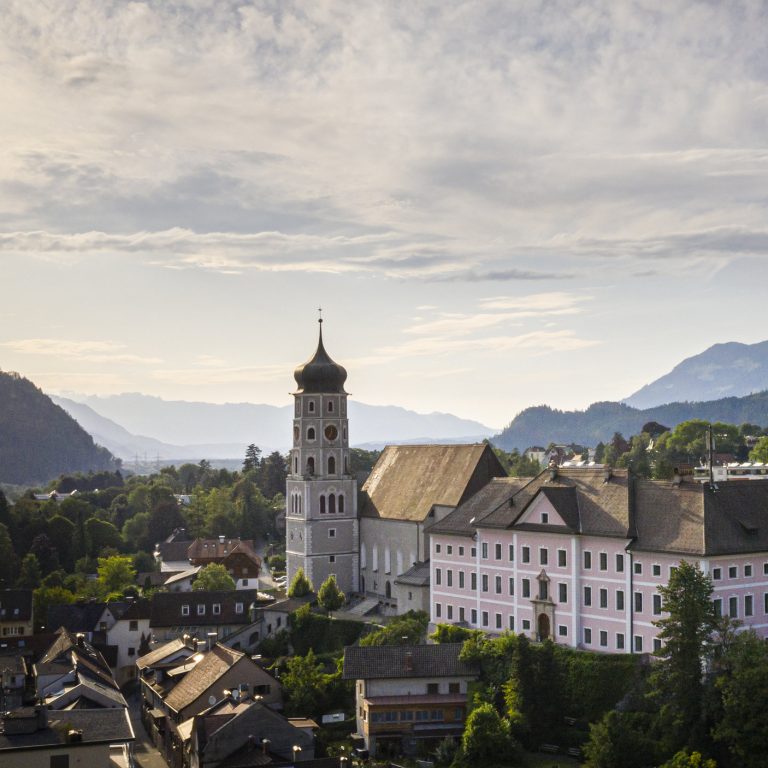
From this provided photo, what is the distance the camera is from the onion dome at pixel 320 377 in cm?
10194

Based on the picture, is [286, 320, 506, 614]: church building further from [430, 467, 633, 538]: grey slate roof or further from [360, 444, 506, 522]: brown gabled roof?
[430, 467, 633, 538]: grey slate roof

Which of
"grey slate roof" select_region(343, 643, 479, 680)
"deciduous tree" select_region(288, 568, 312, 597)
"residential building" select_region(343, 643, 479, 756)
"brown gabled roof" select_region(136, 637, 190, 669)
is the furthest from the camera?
"deciduous tree" select_region(288, 568, 312, 597)

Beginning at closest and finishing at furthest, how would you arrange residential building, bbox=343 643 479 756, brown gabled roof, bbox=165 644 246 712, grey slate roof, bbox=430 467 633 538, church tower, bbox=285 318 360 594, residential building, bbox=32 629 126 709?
residential building, bbox=32 629 126 709
residential building, bbox=343 643 479 756
grey slate roof, bbox=430 467 633 538
brown gabled roof, bbox=165 644 246 712
church tower, bbox=285 318 360 594

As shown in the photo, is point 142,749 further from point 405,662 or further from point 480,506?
point 480,506

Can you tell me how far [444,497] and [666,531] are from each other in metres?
27.0

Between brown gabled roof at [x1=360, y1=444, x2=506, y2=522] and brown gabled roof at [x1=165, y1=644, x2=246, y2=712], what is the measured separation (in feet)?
72.6

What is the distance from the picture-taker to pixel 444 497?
91.5m

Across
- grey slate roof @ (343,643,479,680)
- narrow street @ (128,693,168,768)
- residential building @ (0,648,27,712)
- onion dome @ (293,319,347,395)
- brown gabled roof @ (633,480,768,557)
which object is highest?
onion dome @ (293,319,347,395)

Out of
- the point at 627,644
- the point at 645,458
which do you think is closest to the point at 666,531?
the point at 627,644

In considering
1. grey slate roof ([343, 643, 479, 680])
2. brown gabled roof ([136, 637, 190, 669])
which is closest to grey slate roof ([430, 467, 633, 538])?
grey slate roof ([343, 643, 479, 680])

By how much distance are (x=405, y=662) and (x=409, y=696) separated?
1.94 m

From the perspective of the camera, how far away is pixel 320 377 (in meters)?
102

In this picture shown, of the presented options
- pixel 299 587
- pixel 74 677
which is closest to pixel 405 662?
pixel 74 677

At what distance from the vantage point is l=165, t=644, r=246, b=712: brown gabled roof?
71062 mm
